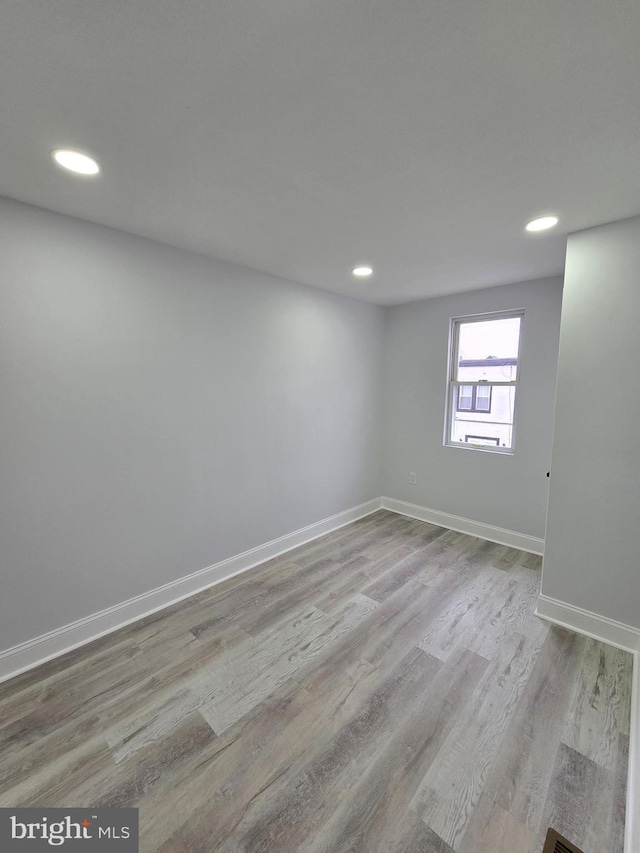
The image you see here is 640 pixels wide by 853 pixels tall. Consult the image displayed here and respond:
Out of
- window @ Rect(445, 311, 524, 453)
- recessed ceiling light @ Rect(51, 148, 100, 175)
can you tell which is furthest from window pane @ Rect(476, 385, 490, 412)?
recessed ceiling light @ Rect(51, 148, 100, 175)

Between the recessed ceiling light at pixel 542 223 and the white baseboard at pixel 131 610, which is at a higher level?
the recessed ceiling light at pixel 542 223

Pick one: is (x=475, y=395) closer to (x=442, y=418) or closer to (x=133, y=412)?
(x=442, y=418)

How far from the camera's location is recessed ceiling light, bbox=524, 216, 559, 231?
1.90 metres

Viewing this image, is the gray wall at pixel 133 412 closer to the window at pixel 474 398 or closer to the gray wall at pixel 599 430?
the window at pixel 474 398

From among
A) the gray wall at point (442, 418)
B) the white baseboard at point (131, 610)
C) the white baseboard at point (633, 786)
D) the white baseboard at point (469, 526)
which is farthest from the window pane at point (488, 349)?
the white baseboard at point (633, 786)

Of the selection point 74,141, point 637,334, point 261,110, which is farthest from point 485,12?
point 637,334

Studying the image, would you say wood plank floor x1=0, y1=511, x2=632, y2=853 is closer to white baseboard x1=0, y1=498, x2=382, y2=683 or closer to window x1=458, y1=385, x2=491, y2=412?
white baseboard x1=0, y1=498, x2=382, y2=683

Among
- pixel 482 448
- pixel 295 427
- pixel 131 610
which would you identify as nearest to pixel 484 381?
pixel 482 448

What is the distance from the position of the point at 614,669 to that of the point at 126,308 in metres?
3.54

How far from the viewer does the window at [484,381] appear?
3312 mm

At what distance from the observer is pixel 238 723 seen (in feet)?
5.21

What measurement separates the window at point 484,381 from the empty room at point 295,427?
4cm

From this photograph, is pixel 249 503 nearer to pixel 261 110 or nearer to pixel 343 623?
pixel 343 623

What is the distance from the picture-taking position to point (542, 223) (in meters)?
1.96
